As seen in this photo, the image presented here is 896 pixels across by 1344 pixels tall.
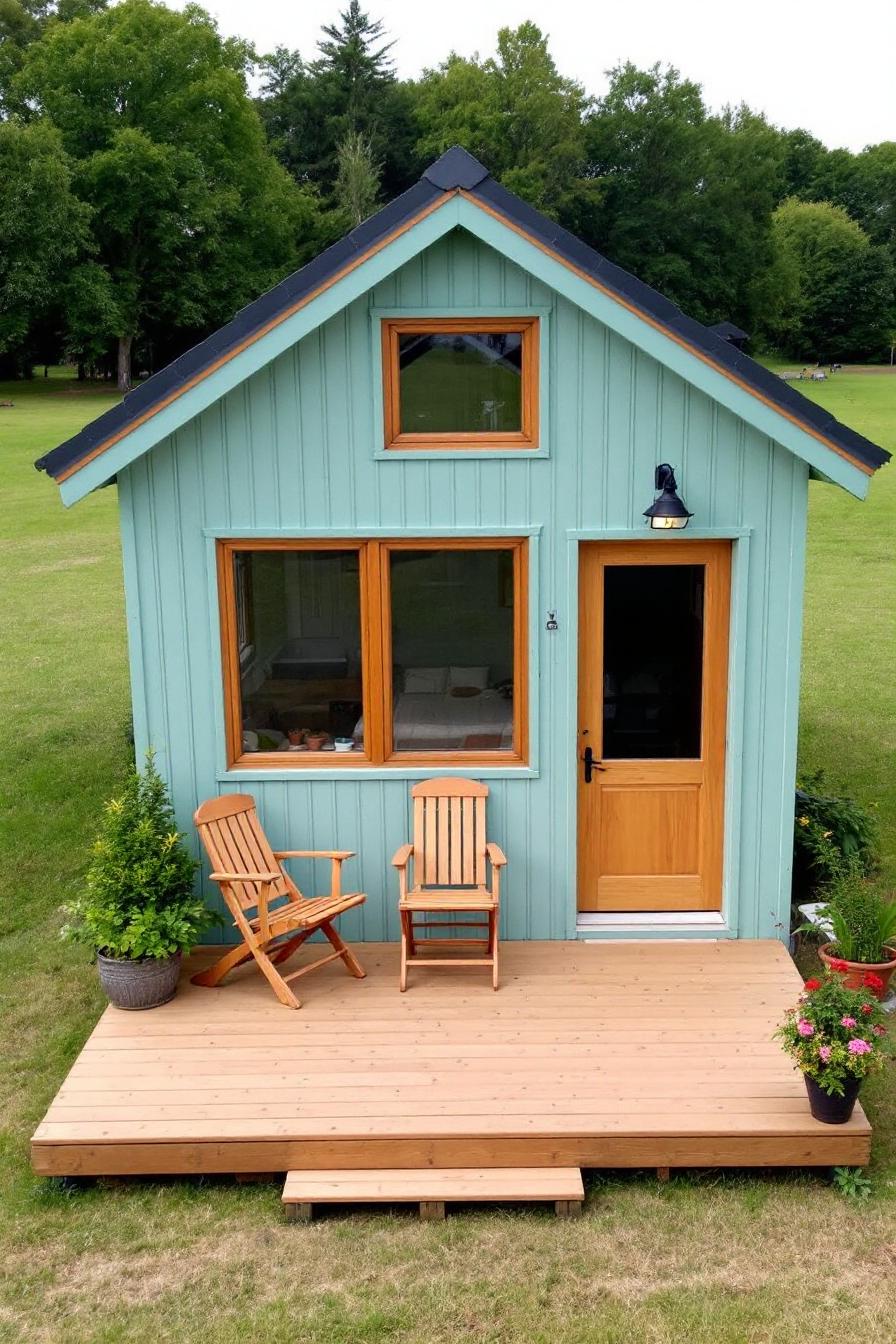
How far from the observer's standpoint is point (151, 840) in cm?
746

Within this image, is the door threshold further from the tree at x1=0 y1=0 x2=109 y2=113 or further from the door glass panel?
the tree at x1=0 y1=0 x2=109 y2=113

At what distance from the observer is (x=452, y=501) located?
7.81 meters

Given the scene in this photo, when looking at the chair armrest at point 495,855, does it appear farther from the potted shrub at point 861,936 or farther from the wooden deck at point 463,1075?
the potted shrub at point 861,936

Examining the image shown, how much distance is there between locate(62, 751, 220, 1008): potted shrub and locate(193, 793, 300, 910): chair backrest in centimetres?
23

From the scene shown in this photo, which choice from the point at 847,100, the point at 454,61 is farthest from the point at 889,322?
the point at 454,61

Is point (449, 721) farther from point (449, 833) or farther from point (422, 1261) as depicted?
point (422, 1261)

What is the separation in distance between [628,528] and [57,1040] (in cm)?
475

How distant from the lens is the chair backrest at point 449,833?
25.7 ft

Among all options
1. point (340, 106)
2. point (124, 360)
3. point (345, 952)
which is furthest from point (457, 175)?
point (340, 106)

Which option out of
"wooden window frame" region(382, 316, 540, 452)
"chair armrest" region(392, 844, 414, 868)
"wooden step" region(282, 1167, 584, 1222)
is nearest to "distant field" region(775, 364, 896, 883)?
"chair armrest" region(392, 844, 414, 868)

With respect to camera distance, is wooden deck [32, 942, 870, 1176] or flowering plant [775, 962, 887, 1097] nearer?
flowering plant [775, 962, 887, 1097]

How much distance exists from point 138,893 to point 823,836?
4.85 metres

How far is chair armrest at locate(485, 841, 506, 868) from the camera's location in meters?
7.48

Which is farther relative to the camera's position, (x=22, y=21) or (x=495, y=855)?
(x=22, y=21)
